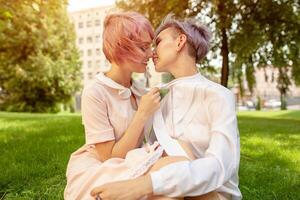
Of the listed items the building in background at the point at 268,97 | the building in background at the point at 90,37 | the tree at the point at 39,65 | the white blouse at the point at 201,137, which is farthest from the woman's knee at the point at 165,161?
the building in background at the point at 90,37

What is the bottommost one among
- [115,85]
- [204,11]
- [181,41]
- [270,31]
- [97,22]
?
[115,85]

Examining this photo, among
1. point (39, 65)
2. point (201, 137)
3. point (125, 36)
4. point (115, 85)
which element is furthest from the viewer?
point (39, 65)

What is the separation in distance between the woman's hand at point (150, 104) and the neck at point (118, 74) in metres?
0.34

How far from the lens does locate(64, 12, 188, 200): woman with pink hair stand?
232 centimetres

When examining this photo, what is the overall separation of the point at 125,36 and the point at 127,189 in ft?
2.85

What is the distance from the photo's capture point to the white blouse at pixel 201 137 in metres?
1.91

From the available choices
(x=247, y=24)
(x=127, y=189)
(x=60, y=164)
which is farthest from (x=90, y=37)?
(x=127, y=189)

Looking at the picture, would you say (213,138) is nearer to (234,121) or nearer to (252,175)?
(234,121)

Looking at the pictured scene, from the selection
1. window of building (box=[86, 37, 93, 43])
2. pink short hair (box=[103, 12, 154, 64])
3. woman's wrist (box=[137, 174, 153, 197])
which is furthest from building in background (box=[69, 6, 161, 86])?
woman's wrist (box=[137, 174, 153, 197])

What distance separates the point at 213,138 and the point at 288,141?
6602 mm

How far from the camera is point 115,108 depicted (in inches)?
100

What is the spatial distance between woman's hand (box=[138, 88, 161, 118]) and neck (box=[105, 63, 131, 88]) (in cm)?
34

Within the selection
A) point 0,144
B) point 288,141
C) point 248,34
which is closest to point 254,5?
point 248,34

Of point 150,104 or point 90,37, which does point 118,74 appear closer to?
point 150,104
